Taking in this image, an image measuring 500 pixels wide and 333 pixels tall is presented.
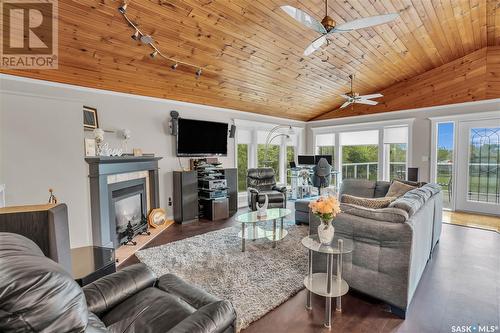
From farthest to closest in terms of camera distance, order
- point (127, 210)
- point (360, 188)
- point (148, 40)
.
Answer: point (360, 188) → point (127, 210) → point (148, 40)

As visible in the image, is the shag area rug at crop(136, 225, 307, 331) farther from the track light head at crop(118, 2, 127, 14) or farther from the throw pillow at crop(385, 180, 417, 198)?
the track light head at crop(118, 2, 127, 14)

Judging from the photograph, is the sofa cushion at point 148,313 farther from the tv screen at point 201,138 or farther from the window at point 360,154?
the window at point 360,154

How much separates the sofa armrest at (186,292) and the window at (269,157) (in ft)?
17.6

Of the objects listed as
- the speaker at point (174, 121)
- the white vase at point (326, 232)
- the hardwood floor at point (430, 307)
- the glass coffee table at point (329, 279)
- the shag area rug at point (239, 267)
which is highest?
the speaker at point (174, 121)

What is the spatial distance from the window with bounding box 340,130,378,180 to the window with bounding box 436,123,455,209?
1428 mm

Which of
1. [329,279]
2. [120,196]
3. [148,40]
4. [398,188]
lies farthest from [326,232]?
[120,196]

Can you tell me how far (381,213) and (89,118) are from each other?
161 inches

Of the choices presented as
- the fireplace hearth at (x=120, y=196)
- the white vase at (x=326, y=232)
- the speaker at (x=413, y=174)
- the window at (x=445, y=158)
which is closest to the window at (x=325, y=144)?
the speaker at (x=413, y=174)

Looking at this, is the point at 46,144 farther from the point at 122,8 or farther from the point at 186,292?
the point at 186,292

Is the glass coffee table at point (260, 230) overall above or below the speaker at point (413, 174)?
below

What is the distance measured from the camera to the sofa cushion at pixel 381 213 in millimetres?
2035

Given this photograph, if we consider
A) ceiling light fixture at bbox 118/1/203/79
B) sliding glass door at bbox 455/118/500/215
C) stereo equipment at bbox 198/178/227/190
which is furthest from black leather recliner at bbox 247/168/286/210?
sliding glass door at bbox 455/118/500/215

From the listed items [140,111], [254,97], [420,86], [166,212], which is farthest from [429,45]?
[166,212]

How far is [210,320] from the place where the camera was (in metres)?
1.22
